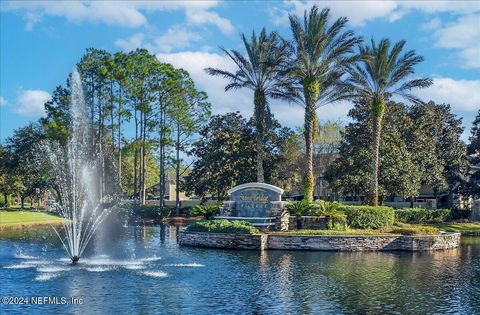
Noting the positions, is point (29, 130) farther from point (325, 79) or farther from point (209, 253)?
point (209, 253)

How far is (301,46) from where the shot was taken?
127 ft

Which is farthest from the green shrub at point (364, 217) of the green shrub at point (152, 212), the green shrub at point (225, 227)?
the green shrub at point (152, 212)

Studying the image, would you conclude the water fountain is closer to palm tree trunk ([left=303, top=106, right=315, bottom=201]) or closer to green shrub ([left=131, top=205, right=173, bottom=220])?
green shrub ([left=131, top=205, right=173, bottom=220])

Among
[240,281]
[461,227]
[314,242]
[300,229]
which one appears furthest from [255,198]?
[461,227]

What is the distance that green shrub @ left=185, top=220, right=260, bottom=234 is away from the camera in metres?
31.2

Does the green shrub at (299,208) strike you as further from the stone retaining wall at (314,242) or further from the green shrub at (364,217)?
the stone retaining wall at (314,242)

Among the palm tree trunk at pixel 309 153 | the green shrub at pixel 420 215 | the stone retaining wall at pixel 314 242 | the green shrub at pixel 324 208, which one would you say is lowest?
the stone retaining wall at pixel 314 242

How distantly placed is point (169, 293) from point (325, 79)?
1050 inches

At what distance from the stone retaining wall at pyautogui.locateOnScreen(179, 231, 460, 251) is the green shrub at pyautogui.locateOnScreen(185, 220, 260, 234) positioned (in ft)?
1.66

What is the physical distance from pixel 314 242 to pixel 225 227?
533cm

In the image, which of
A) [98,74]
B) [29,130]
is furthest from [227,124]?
[29,130]

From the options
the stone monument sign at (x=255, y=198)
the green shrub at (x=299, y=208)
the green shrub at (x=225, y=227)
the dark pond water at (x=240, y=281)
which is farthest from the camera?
the stone monument sign at (x=255, y=198)

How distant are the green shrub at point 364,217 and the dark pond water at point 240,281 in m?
5.34

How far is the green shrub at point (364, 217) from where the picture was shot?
35.2 metres
